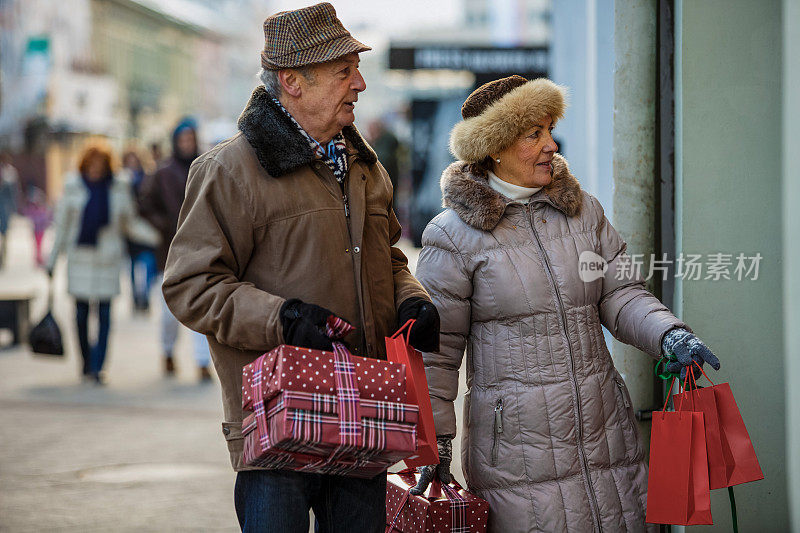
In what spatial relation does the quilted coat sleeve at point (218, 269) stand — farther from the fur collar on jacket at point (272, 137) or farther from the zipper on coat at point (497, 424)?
the zipper on coat at point (497, 424)

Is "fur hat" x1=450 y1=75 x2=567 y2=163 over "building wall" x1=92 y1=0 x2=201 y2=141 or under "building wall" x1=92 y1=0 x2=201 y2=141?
under

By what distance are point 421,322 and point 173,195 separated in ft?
21.8

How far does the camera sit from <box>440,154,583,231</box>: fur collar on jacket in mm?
3867

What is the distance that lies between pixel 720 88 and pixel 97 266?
650 cm

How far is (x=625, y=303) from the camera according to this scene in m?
3.92

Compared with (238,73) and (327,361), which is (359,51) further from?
(238,73)

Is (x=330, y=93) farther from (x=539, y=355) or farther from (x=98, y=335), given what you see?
(x=98, y=335)

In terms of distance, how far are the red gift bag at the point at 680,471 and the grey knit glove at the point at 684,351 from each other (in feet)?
0.48

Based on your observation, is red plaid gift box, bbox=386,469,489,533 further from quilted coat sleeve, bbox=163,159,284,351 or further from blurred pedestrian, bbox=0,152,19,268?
blurred pedestrian, bbox=0,152,19,268

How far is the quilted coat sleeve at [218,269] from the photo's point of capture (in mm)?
3068

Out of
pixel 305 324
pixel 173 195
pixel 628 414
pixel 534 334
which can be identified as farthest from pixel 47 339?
pixel 305 324

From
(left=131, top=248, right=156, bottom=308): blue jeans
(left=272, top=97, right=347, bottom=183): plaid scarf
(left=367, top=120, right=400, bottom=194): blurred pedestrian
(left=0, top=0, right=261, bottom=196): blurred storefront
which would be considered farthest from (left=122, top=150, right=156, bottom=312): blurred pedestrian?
(left=0, top=0, right=261, bottom=196): blurred storefront

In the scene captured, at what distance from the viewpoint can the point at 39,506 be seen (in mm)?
5906

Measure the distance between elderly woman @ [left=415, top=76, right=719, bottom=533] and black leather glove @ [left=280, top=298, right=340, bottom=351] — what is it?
90 centimetres
